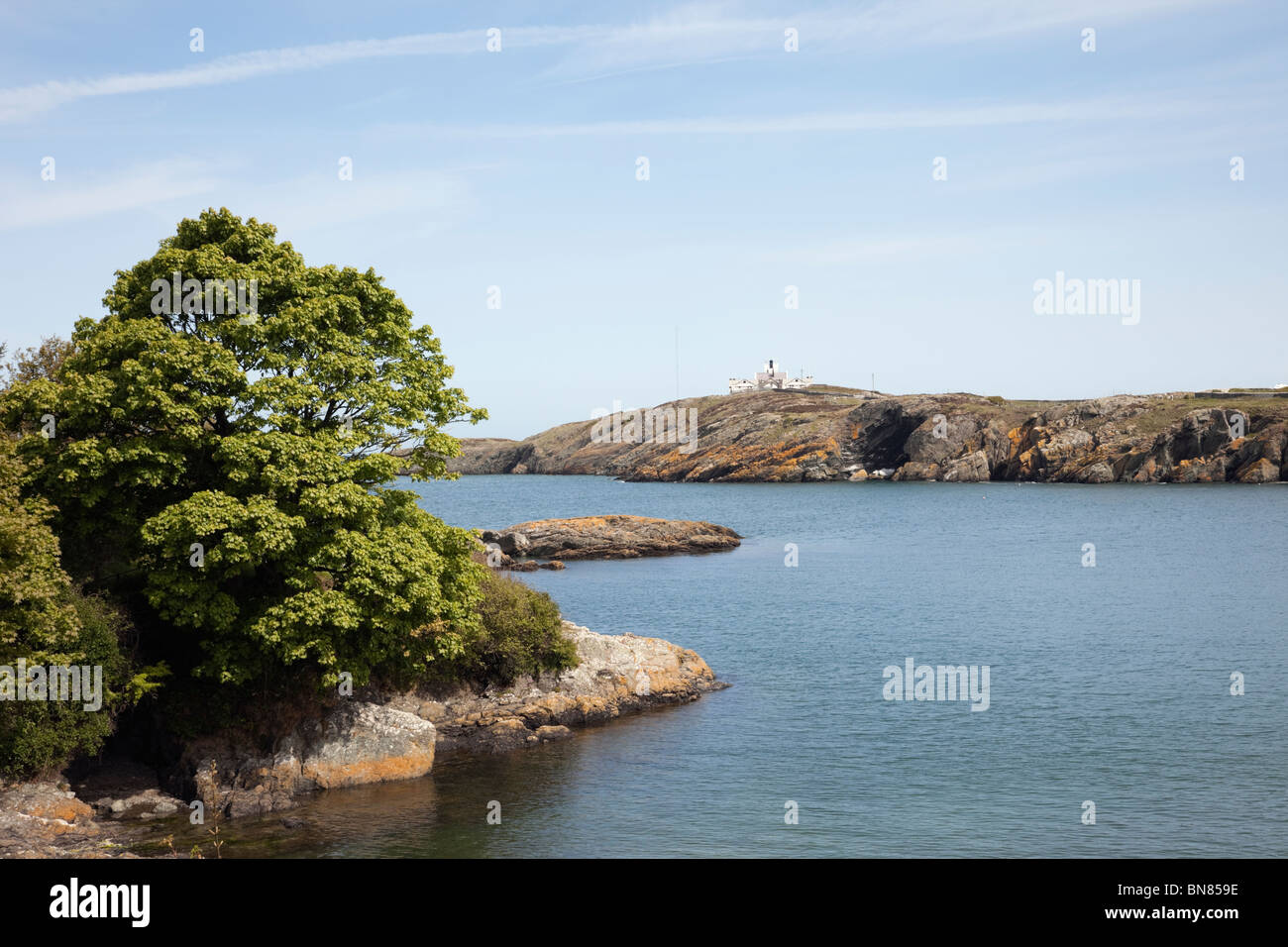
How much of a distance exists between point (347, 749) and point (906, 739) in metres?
22.8

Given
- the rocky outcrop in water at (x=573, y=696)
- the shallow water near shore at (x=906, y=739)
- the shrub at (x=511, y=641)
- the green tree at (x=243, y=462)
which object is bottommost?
the shallow water near shore at (x=906, y=739)

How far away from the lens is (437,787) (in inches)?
1433

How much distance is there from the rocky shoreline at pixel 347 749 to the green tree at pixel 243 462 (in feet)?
9.03

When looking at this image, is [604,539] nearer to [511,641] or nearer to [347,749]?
[511,641]

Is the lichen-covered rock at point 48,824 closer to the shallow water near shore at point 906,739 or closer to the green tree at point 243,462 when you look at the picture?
the shallow water near shore at point 906,739

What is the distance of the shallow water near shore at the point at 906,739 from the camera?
3145 centimetres

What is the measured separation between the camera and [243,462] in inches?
1324

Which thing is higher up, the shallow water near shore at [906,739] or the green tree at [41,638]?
the green tree at [41,638]

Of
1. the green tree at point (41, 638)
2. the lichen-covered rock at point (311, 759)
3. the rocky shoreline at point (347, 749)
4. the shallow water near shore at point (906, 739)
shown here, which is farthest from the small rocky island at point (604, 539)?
the green tree at point (41, 638)
